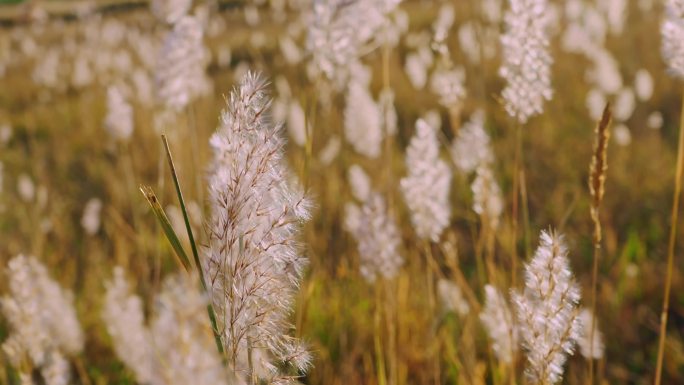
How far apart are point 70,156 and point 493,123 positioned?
147 inches

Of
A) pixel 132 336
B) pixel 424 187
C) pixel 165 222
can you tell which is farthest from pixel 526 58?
pixel 132 336

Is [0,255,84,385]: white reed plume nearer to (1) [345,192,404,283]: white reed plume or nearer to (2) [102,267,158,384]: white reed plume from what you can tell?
(2) [102,267,158,384]: white reed plume

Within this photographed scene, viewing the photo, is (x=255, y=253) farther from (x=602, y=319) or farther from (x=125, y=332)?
(x=602, y=319)

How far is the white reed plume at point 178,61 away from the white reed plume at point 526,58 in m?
0.85

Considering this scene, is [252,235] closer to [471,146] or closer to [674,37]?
[674,37]

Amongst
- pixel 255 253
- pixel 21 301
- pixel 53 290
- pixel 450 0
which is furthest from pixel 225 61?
pixel 450 0

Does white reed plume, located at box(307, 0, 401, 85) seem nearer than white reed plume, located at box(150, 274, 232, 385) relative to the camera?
No

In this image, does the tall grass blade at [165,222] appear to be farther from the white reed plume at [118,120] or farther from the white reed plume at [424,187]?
the white reed plume at [118,120]

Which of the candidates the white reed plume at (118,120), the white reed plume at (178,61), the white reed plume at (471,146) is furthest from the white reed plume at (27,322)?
the white reed plume at (471,146)

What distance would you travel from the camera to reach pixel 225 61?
7.42 metres

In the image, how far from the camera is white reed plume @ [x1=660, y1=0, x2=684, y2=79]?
1076mm

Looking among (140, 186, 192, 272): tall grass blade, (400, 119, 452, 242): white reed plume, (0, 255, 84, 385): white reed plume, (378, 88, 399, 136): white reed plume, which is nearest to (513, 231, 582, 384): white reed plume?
(140, 186, 192, 272): tall grass blade

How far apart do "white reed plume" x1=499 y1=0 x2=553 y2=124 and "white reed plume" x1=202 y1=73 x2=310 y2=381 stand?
0.56 metres

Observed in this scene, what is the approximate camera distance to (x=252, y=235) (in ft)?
2.45
